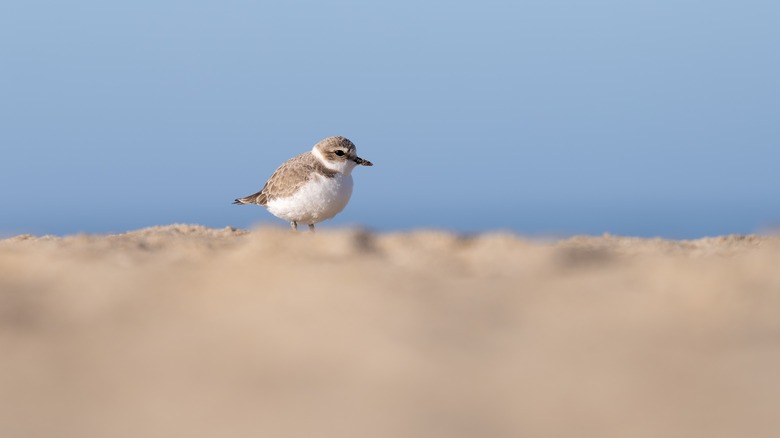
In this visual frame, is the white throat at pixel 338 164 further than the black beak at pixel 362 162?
No

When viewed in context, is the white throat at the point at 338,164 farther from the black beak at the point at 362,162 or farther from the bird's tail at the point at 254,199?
the bird's tail at the point at 254,199

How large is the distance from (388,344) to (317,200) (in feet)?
13.7

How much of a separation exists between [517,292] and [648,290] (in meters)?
0.90

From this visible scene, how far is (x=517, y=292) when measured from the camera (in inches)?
251

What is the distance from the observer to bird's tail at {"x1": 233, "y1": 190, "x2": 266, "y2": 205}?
10.4 m

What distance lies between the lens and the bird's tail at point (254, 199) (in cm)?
1041

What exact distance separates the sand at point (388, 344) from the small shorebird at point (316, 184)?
76.9 inches

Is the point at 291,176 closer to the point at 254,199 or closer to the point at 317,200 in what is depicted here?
the point at 317,200

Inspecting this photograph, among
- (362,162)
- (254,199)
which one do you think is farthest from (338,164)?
(254,199)

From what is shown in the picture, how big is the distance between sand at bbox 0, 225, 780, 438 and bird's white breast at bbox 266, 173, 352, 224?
1.92 meters

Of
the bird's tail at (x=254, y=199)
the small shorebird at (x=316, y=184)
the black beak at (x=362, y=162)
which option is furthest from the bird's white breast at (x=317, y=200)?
the bird's tail at (x=254, y=199)

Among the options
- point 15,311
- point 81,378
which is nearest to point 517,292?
point 81,378

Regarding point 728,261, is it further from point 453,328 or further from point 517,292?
point 453,328

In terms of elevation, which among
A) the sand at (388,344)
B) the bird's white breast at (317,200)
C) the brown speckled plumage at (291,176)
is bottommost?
the sand at (388,344)
